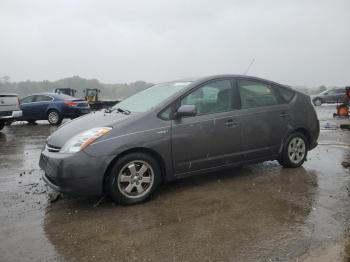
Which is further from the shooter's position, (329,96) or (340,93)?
(329,96)

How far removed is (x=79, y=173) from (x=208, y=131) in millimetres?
1873

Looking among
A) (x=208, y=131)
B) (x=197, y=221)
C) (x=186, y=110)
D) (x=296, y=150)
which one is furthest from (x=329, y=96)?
(x=197, y=221)

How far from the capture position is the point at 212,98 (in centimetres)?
530

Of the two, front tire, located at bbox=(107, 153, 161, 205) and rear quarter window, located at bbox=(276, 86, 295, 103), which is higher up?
rear quarter window, located at bbox=(276, 86, 295, 103)

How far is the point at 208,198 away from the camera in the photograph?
15.5ft

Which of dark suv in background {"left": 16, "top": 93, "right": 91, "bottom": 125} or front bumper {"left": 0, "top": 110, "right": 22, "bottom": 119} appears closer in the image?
front bumper {"left": 0, "top": 110, "right": 22, "bottom": 119}

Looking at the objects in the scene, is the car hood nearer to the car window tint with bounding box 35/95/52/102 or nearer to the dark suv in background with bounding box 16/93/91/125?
the dark suv in background with bounding box 16/93/91/125

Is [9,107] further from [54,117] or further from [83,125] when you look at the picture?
[83,125]

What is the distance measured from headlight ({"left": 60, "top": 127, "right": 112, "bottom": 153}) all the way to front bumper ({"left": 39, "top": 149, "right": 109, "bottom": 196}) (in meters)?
0.08

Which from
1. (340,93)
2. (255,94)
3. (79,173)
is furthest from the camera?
(340,93)

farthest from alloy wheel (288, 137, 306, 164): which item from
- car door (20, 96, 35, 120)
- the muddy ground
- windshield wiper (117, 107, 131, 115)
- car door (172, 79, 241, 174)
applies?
car door (20, 96, 35, 120)

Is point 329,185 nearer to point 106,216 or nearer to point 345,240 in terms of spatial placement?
point 345,240

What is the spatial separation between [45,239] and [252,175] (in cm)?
337

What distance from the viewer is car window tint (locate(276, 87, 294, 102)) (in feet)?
19.8
